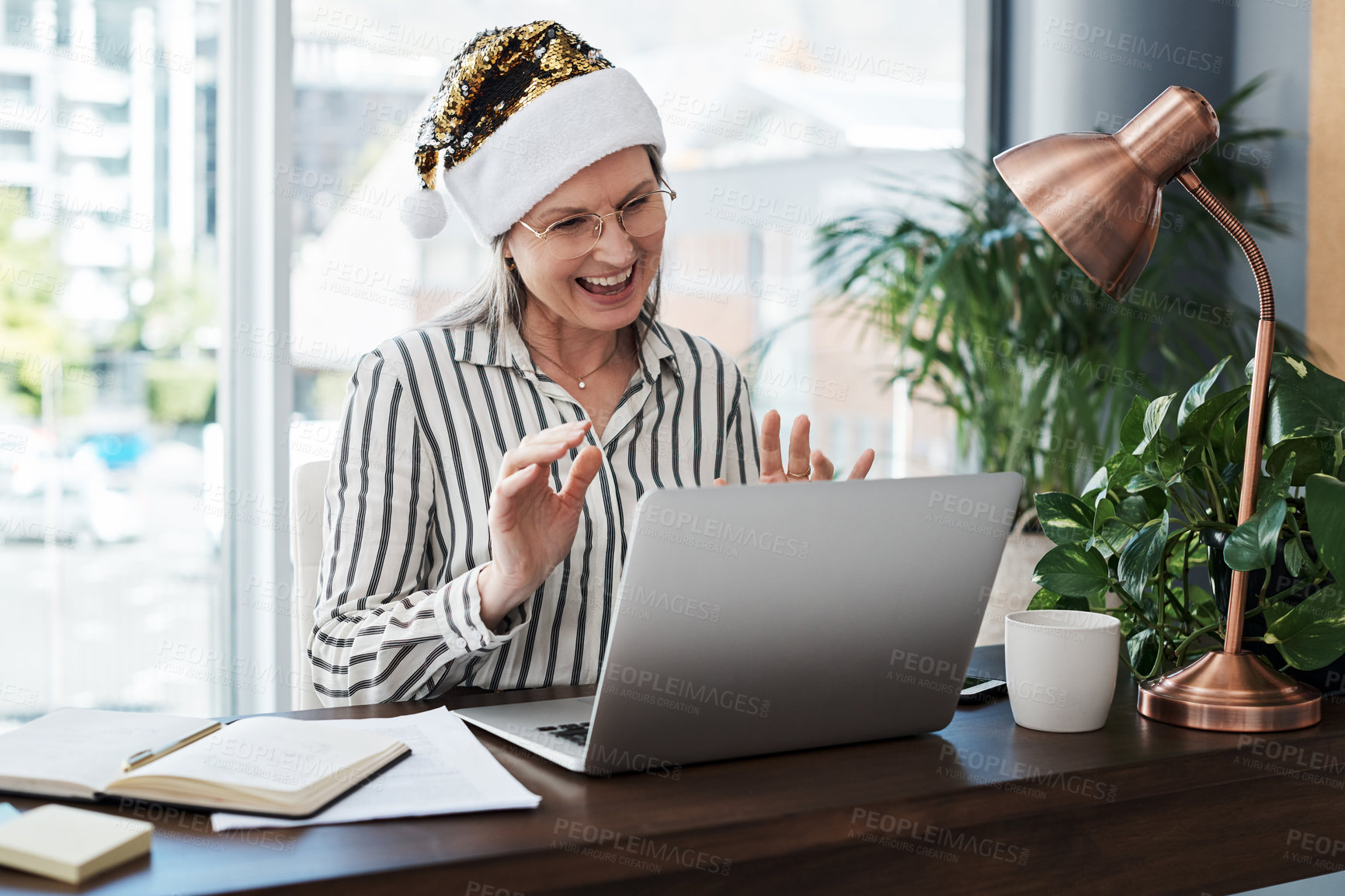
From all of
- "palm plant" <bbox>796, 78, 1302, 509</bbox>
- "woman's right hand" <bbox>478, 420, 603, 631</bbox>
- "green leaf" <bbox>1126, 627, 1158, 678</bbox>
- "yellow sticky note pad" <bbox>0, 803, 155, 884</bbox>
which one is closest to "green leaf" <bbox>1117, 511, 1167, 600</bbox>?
A: "green leaf" <bbox>1126, 627, 1158, 678</bbox>

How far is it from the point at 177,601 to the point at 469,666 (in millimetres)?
1645

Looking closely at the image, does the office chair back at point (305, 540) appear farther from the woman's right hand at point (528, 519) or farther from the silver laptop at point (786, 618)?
the silver laptop at point (786, 618)

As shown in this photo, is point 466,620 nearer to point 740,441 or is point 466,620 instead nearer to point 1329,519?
point 740,441

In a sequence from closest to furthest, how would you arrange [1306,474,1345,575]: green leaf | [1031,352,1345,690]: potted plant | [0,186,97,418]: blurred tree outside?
[1306,474,1345,575]: green leaf, [1031,352,1345,690]: potted plant, [0,186,97,418]: blurred tree outside

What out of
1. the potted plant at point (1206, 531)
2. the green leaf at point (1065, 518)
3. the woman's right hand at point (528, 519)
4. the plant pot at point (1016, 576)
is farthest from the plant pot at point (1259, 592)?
the plant pot at point (1016, 576)

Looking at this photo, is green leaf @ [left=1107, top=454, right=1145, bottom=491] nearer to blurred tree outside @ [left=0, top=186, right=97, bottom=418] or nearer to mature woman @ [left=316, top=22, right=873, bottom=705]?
mature woman @ [left=316, top=22, right=873, bottom=705]

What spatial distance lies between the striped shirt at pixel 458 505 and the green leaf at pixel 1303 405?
2.42 ft

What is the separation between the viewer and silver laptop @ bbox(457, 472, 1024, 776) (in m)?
0.85

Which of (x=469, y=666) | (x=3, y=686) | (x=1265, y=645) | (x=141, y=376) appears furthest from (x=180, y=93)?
(x=1265, y=645)

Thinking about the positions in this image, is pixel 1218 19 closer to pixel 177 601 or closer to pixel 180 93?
pixel 180 93

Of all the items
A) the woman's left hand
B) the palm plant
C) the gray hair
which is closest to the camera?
the woman's left hand

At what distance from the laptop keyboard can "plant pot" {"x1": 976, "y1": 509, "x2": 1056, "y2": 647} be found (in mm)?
1897

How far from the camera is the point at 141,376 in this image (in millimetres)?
2605

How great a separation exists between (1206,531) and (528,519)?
655 millimetres
